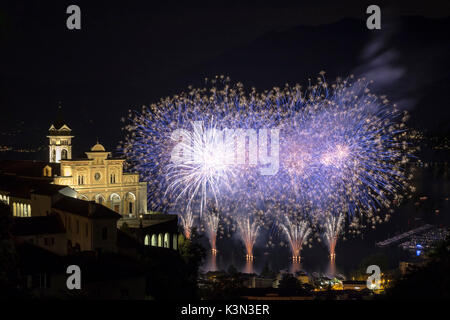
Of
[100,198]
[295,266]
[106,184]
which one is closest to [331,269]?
[295,266]

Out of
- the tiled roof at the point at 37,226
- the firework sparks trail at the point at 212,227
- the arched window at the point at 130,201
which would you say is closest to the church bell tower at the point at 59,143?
the arched window at the point at 130,201

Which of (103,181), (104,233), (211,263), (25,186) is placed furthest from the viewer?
(211,263)

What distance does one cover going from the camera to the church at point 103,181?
150 ft

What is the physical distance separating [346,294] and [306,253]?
79.2 feet

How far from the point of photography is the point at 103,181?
47281 mm

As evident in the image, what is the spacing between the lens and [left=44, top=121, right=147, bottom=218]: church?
45.6 metres

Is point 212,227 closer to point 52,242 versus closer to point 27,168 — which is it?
point 27,168

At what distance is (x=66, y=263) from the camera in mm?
25000

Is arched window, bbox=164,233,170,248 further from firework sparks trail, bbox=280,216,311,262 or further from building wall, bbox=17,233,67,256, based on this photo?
firework sparks trail, bbox=280,216,311,262

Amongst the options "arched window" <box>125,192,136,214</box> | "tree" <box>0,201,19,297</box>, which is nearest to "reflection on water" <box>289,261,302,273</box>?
"arched window" <box>125,192,136,214</box>

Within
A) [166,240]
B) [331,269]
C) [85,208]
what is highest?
[85,208]

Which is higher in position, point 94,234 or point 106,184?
point 106,184

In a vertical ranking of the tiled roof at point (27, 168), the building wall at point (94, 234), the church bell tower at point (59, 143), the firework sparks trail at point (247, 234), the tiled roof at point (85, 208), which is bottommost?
the firework sparks trail at point (247, 234)

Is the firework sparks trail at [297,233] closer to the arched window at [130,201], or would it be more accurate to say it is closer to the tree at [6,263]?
the arched window at [130,201]
